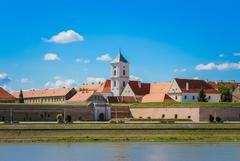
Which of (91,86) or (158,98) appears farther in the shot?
(91,86)

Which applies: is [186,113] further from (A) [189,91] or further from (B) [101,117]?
(A) [189,91]

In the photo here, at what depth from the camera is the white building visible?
309 ft

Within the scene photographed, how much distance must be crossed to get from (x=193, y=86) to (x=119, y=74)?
56.2 ft

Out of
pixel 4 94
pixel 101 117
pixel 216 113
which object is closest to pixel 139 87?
pixel 101 117

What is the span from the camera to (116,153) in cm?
3481

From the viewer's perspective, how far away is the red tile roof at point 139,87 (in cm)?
10075

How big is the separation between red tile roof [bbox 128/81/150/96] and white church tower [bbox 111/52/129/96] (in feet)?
15.6

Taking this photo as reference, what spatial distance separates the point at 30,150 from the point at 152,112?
4440 cm

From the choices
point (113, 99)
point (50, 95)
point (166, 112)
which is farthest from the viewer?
point (50, 95)

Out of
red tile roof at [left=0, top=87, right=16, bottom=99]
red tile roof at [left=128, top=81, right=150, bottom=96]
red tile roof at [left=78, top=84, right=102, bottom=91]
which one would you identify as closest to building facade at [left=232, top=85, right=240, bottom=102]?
red tile roof at [left=128, top=81, right=150, bottom=96]

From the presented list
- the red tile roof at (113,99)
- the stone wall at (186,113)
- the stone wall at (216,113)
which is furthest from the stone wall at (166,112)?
the red tile roof at (113,99)

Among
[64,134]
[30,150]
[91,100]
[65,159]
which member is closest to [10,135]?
[64,134]

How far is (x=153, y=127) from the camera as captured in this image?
53.4 meters

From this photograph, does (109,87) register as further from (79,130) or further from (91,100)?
(79,130)
